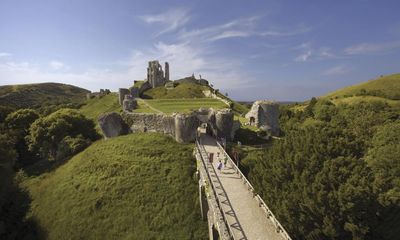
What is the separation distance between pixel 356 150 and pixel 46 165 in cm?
4331

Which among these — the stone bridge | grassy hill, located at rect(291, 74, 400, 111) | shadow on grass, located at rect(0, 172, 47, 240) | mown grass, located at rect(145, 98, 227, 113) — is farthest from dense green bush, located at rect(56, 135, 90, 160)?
grassy hill, located at rect(291, 74, 400, 111)

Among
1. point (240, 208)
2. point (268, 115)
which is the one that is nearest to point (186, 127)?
point (268, 115)

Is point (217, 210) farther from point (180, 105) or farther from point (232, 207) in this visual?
point (180, 105)

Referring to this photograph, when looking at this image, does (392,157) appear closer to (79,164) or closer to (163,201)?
(163,201)

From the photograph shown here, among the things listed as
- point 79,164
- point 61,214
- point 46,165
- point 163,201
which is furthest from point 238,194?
point 46,165

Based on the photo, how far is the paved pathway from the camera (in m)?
18.5

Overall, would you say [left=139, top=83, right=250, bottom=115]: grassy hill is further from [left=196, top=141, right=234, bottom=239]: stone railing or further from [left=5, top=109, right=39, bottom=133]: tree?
[left=196, top=141, right=234, bottom=239]: stone railing

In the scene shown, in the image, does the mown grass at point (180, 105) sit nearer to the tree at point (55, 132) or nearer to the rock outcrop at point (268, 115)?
the tree at point (55, 132)

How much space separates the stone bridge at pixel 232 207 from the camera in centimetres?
1845

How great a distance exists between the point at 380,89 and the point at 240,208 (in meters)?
117

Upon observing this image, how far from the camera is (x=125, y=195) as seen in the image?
3091 centimetres

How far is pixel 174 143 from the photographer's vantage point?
3869 cm

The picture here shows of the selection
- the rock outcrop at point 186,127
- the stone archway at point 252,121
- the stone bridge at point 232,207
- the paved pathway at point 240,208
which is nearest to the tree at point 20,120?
the rock outcrop at point 186,127

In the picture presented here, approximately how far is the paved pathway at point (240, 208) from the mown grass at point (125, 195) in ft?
13.9
